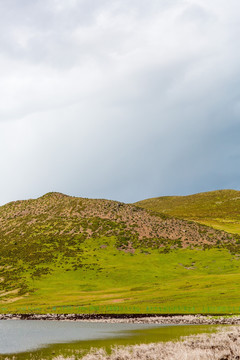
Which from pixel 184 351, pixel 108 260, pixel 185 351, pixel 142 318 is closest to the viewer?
pixel 185 351

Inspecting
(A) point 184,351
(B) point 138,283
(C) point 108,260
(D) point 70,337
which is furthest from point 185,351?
(C) point 108,260

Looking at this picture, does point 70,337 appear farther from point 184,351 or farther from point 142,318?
point 142,318

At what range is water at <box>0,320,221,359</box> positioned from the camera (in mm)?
32688

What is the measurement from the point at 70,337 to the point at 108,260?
255ft

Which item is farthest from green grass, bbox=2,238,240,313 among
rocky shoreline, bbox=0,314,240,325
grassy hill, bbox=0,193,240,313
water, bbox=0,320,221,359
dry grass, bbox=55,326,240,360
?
dry grass, bbox=55,326,240,360

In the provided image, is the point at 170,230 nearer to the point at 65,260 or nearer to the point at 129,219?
the point at 129,219

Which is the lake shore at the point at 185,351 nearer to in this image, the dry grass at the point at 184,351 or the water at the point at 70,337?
the dry grass at the point at 184,351

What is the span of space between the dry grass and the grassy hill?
1167 inches

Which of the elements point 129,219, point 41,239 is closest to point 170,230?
point 129,219

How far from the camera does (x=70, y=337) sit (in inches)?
1615

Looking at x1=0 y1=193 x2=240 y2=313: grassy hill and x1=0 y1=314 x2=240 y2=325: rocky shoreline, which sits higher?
x1=0 y1=193 x2=240 y2=313: grassy hill

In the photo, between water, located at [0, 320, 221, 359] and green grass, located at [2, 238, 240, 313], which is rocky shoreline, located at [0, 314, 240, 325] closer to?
green grass, located at [2, 238, 240, 313]

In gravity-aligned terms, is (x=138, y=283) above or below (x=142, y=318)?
above

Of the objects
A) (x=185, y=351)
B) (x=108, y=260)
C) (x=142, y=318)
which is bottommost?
(x=142, y=318)
